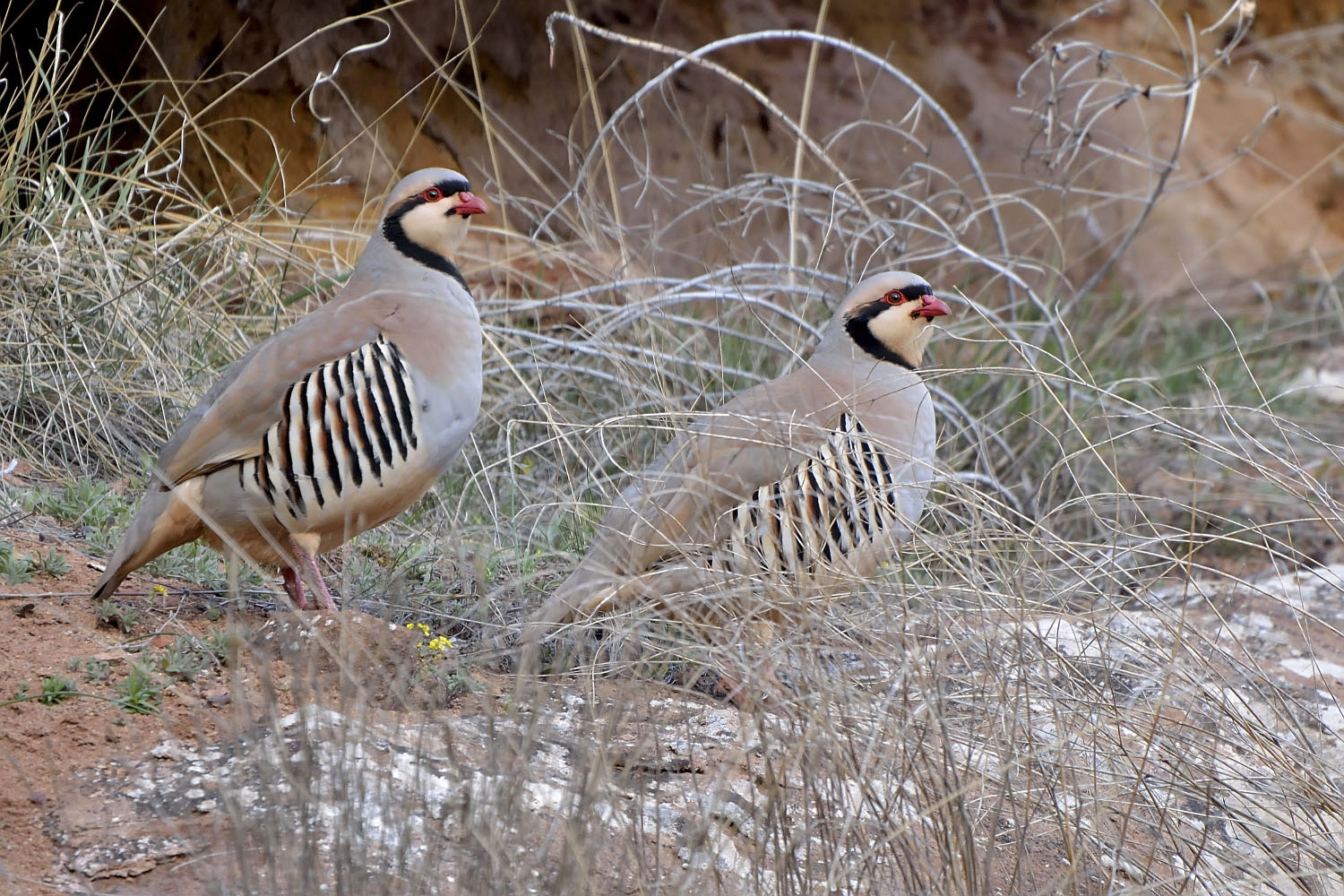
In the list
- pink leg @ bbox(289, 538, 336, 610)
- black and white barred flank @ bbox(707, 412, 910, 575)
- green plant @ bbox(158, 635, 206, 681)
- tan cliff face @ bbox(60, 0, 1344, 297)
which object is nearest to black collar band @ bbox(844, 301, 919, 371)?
black and white barred flank @ bbox(707, 412, 910, 575)

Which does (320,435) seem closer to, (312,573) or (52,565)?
(312,573)

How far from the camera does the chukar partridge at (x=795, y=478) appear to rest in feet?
10.4

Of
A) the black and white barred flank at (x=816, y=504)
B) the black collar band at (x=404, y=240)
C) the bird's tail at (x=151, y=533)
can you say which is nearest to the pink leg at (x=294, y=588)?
the bird's tail at (x=151, y=533)

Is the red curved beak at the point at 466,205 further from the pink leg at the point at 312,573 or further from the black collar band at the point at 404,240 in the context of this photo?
the pink leg at the point at 312,573

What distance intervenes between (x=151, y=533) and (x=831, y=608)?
1.64 m

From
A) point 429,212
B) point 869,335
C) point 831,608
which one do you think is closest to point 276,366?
point 429,212

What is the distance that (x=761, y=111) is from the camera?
8008 millimetres

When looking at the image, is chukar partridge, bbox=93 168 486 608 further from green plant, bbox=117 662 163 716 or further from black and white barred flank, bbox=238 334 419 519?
green plant, bbox=117 662 163 716

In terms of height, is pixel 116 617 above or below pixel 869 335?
below

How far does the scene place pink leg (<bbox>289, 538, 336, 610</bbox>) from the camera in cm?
367

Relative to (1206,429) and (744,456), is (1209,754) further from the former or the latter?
(1206,429)

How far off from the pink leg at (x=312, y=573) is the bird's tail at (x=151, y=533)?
0.30m

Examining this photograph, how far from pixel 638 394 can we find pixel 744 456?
55.4 inches

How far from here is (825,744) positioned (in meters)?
2.33
